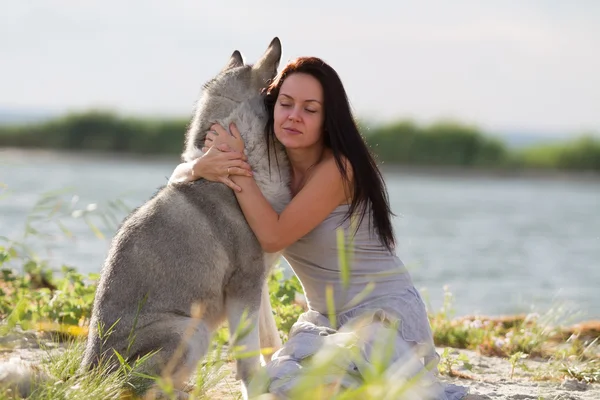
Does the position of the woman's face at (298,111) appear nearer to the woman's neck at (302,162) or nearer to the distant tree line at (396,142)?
the woman's neck at (302,162)

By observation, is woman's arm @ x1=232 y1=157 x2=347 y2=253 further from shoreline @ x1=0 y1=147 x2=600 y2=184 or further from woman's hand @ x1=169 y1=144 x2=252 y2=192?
shoreline @ x1=0 y1=147 x2=600 y2=184

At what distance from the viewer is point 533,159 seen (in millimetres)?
19156

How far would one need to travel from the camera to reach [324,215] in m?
3.78

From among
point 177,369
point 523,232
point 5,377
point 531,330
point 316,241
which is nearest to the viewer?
point 5,377

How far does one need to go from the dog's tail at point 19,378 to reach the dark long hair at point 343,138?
4.90ft

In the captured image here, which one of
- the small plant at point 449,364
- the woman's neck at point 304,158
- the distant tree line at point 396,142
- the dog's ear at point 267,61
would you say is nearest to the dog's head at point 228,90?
the dog's ear at point 267,61

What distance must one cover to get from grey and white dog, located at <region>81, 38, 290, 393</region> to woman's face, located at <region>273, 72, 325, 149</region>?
0.15 m

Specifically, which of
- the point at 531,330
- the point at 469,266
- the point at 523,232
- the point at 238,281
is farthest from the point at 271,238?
the point at 523,232

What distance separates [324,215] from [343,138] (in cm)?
39

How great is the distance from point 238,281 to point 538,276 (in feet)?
21.5

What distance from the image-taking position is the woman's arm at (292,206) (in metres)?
3.56

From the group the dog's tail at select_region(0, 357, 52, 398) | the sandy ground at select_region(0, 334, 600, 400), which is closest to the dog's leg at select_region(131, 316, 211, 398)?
the sandy ground at select_region(0, 334, 600, 400)

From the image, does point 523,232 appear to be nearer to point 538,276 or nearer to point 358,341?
point 538,276

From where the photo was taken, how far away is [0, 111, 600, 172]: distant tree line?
18547mm
